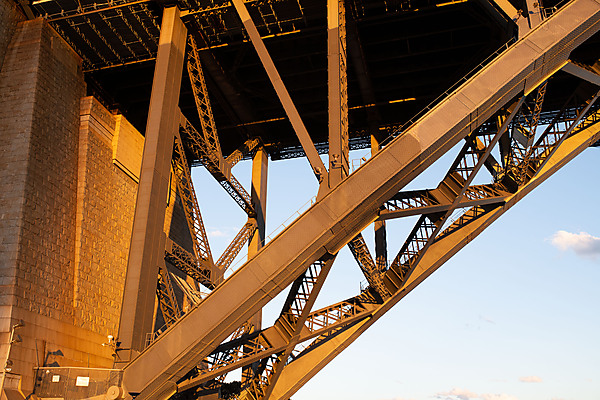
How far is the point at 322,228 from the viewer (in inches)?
563

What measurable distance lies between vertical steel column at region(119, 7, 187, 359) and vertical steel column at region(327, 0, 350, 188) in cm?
502

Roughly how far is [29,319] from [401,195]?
11088mm

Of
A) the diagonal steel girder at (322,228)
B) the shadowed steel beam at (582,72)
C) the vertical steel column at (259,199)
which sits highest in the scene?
the vertical steel column at (259,199)

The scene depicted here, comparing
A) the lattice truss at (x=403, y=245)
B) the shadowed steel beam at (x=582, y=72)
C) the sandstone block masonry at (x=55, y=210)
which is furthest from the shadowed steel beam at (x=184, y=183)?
the shadowed steel beam at (x=582, y=72)

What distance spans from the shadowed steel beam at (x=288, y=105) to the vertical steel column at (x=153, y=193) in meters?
2.56

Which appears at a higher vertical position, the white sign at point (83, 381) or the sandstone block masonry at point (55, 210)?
the sandstone block masonry at point (55, 210)

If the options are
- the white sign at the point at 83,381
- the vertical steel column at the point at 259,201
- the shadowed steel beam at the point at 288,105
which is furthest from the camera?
the vertical steel column at the point at 259,201

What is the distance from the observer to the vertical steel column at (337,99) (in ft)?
50.0

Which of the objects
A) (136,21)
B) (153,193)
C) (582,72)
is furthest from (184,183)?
(582,72)

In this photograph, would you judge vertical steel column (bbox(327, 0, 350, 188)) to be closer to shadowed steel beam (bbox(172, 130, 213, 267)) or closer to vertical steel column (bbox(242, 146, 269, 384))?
shadowed steel beam (bbox(172, 130, 213, 267))

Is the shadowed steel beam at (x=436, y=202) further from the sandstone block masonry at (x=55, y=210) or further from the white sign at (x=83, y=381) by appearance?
the sandstone block masonry at (x=55, y=210)

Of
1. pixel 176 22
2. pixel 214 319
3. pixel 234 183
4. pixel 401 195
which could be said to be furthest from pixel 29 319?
pixel 401 195

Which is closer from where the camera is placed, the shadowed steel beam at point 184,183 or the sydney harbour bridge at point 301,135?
the sydney harbour bridge at point 301,135

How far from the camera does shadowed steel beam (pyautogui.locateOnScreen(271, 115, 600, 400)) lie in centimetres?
1895
